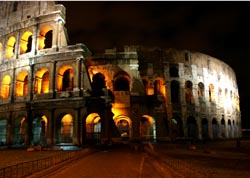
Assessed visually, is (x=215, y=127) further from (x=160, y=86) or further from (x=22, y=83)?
(x=22, y=83)

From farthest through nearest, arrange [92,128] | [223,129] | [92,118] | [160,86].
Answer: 1. [223,129]
2. [160,86]
3. [92,118]
4. [92,128]

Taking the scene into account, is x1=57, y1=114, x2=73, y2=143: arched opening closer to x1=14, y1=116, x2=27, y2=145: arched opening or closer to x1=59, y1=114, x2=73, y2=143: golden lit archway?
x1=59, y1=114, x2=73, y2=143: golden lit archway

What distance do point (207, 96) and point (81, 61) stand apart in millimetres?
17994

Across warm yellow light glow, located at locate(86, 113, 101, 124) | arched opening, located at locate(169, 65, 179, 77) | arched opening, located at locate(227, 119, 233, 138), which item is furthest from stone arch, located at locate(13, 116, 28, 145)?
arched opening, located at locate(227, 119, 233, 138)

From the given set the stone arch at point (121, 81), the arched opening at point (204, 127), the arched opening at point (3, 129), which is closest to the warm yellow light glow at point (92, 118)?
the stone arch at point (121, 81)

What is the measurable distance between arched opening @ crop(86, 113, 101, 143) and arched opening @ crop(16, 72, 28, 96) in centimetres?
816

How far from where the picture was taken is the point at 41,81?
87.5 ft

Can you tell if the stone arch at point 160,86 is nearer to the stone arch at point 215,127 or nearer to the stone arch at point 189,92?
the stone arch at point 189,92

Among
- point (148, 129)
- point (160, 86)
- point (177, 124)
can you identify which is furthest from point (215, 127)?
point (148, 129)

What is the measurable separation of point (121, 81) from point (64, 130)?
326 inches

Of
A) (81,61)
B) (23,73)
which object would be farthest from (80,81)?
(23,73)

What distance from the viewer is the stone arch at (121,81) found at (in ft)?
89.2

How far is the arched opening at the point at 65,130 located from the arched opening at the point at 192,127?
48.5 ft

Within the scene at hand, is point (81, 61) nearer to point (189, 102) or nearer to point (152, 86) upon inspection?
point (152, 86)
